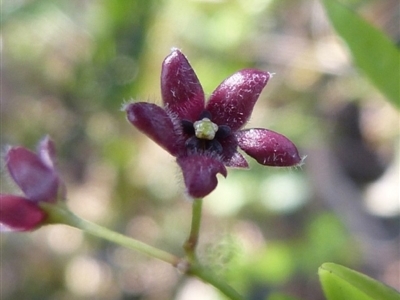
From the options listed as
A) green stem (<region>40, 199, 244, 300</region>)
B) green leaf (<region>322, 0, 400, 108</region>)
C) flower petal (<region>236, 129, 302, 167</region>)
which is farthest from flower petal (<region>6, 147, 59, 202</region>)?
green leaf (<region>322, 0, 400, 108</region>)

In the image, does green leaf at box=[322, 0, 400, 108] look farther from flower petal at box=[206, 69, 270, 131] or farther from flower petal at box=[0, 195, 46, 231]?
flower petal at box=[0, 195, 46, 231]

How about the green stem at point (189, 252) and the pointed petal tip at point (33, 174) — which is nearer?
the green stem at point (189, 252)

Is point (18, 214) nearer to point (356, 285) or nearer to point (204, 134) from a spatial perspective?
point (204, 134)

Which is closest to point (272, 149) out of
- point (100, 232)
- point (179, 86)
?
point (179, 86)

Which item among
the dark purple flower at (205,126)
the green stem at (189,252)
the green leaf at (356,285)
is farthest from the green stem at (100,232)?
the green leaf at (356,285)

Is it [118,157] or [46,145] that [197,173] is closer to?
[46,145]

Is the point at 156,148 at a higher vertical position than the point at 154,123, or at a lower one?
higher

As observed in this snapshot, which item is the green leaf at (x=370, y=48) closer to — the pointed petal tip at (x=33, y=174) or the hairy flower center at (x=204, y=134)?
the hairy flower center at (x=204, y=134)
